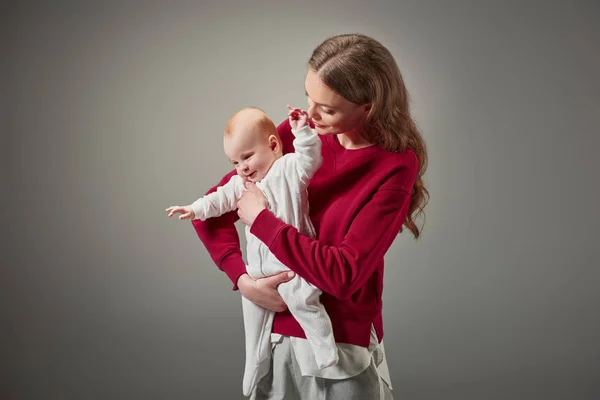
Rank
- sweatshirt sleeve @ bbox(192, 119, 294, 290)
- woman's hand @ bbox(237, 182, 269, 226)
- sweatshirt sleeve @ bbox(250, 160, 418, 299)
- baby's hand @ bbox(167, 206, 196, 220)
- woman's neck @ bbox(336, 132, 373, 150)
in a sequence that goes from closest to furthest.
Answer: sweatshirt sleeve @ bbox(250, 160, 418, 299) → woman's hand @ bbox(237, 182, 269, 226) → woman's neck @ bbox(336, 132, 373, 150) → baby's hand @ bbox(167, 206, 196, 220) → sweatshirt sleeve @ bbox(192, 119, 294, 290)

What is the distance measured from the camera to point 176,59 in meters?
5.39

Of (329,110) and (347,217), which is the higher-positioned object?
(329,110)

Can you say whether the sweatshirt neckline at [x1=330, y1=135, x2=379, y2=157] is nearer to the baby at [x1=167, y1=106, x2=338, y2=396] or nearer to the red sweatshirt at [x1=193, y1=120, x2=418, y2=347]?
the red sweatshirt at [x1=193, y1=120, x2=418, y2=347]

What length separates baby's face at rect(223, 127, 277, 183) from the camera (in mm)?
2521

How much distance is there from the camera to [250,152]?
2.54 m

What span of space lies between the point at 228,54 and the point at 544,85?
2.03 metres

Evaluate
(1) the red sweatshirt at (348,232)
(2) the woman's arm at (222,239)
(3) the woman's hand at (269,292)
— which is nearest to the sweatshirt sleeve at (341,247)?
(1) the red sweatshirt at (348,232)

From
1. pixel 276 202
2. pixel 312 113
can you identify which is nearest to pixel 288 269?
pixel 276 202

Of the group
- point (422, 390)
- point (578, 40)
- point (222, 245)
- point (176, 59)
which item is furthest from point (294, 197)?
point (578, 40)

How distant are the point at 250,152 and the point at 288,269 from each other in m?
0.38

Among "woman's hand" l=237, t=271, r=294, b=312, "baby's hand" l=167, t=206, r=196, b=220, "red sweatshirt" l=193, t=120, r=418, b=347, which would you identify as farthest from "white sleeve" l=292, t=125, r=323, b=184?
"baby's hand" l=167, t=206, r=196, b=220

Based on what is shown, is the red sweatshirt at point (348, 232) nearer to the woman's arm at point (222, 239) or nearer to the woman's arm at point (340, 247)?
the woman's arm at point (340, 247)

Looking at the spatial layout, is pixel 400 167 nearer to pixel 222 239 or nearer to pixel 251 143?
pixel 251 143

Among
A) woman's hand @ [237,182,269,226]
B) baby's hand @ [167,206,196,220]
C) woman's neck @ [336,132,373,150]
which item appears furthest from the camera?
baby's hand @ [167,206,196,220]
